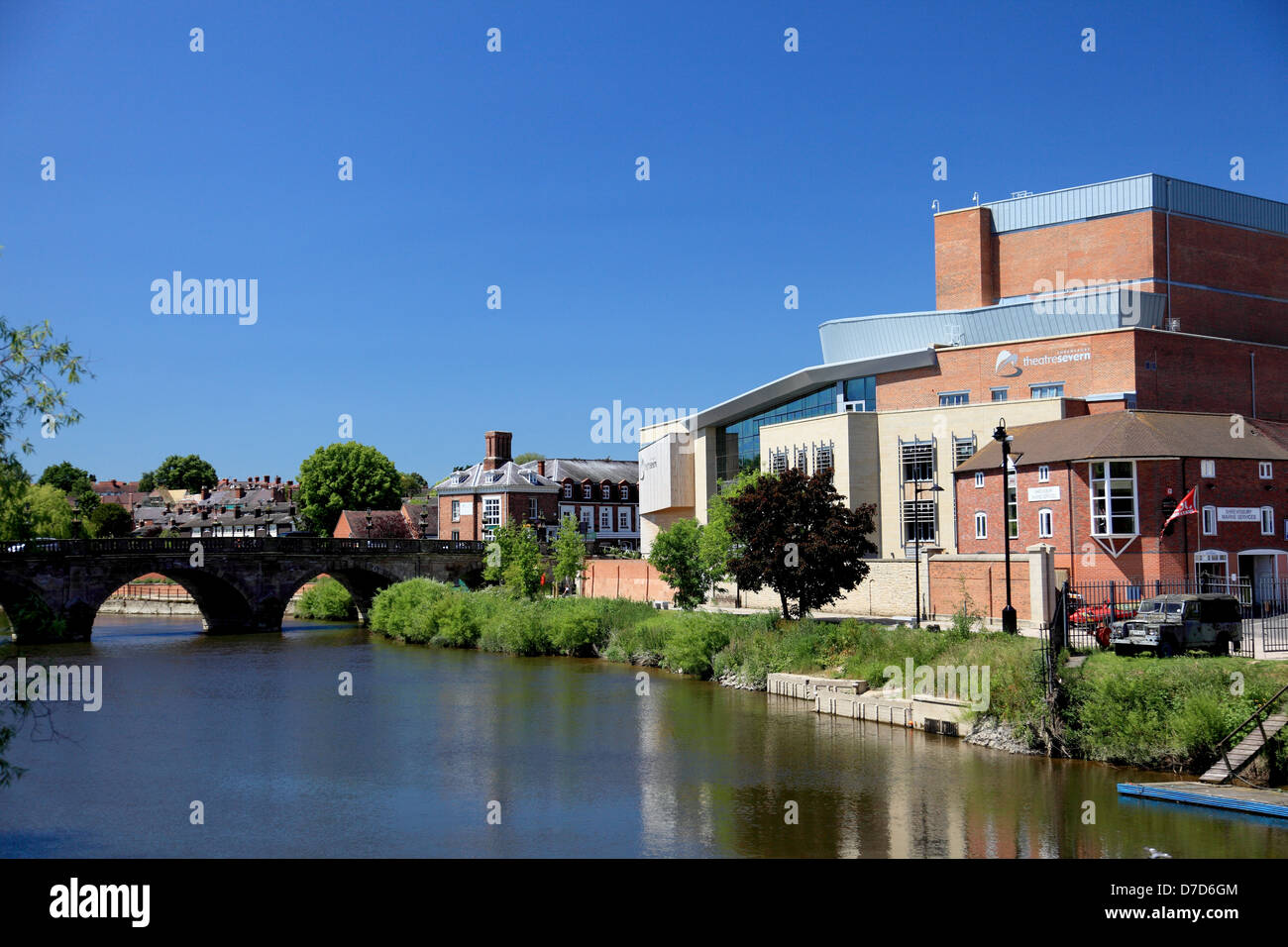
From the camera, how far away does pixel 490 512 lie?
82500mm

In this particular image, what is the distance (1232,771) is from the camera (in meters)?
19.7

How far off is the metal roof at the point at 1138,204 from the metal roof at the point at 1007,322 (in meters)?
5.36

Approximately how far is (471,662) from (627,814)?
88.6 feet

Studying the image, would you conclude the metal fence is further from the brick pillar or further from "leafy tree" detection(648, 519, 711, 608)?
the brick pillar

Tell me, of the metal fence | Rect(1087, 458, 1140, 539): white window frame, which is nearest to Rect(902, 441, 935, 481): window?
Rect(1087, 458, 1140, 539): white window frame

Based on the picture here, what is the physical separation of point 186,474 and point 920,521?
11725cm

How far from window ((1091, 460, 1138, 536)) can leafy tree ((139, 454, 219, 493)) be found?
125 meters

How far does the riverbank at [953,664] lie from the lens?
2164 centimetres

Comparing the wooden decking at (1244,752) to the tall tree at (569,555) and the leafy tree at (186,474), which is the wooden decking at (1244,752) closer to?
the tall tree at (569,555)

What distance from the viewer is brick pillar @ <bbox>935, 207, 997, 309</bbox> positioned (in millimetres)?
58219

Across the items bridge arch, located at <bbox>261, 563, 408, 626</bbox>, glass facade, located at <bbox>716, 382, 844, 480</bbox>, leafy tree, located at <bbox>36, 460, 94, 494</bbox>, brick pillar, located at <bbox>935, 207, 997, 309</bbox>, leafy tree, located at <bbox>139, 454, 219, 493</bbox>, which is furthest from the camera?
leafy tree, located at <bbox>139, 454, 219, 493</bbox>

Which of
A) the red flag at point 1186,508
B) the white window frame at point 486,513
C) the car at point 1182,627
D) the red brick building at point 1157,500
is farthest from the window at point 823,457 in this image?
the white window frame at point 486,513
